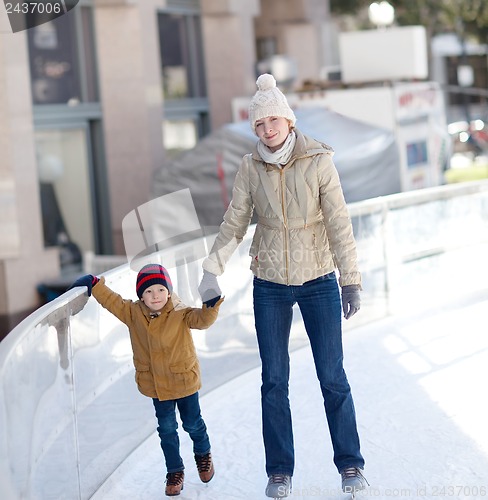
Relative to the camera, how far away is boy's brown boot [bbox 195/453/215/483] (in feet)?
16.1

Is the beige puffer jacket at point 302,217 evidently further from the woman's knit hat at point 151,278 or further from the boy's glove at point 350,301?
the woman's knit hat at point 151,278

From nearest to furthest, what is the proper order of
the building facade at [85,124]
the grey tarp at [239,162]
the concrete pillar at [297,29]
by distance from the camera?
the building facade at [85,124] < the grey tarp at [239,162] < the concrete pillar at [297,29]

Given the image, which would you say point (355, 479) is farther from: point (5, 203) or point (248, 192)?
point (5, 203)

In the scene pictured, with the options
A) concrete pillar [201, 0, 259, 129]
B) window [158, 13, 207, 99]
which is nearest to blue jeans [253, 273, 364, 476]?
window [158, 13, 207, 99]

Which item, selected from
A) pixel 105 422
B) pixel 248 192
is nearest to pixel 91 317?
pixel 105 422

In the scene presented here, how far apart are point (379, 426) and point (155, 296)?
5.67 feet

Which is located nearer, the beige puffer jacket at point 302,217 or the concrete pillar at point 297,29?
the beige puffer jacket at point 302,217


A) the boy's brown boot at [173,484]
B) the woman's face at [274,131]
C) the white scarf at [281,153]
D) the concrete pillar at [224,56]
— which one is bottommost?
the boy's brown boot at [173,484]

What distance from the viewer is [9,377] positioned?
369cm

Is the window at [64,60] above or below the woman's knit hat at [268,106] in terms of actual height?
A: above

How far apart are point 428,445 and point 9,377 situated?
2416 millimetres

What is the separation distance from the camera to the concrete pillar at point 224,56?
18.8 meters

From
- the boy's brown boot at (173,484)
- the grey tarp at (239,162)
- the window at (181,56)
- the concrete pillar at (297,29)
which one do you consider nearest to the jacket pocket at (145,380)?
the boy's brown boot at (173,484)

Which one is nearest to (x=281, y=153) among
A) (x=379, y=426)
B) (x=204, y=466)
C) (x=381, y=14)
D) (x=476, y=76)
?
(x=204, y=466)
